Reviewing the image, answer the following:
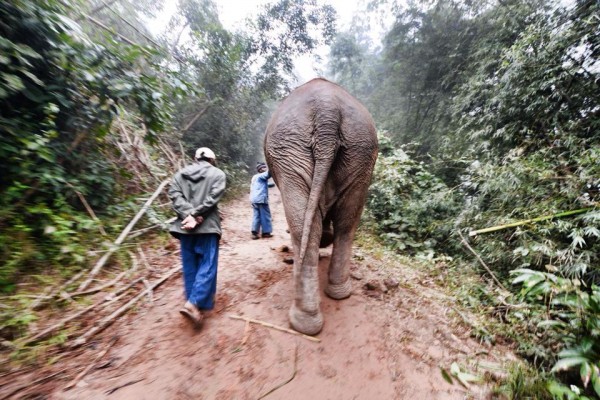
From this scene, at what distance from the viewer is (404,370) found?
189 cm

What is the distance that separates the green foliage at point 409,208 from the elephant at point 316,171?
2.79 meters

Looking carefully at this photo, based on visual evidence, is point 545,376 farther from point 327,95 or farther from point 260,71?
point 260,71

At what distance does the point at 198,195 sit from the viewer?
247cm

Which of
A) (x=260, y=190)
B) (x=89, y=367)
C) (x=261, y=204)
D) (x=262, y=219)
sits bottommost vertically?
(x=89, y=367)

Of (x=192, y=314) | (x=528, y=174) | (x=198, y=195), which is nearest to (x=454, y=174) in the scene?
(x=528, y=174)

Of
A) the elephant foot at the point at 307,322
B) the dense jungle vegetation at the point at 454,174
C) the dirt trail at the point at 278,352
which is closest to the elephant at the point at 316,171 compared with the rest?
the elephant foot at the point at 307,322

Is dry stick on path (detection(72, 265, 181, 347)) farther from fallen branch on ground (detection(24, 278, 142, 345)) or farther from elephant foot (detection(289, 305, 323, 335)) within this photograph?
elephant foot (detection(289, 305, 323, 335))

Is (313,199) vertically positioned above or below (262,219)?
above

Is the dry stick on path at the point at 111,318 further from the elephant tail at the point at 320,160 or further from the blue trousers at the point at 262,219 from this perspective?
the blue trousers at the point at 262,219

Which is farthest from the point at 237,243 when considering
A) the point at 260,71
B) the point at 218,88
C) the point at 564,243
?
the point at 260,71

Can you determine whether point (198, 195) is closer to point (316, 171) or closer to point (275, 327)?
point (316, 171)

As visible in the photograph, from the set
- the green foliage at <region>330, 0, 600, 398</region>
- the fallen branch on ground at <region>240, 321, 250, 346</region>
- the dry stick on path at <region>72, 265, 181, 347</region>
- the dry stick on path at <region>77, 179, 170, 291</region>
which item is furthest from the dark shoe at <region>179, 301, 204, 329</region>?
the green foliage at <region>330, 0, 600, 398</region>

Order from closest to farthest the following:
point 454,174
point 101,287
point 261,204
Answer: point 101,287
point 261,204
point 454,174

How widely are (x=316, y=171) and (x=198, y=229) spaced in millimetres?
1179
